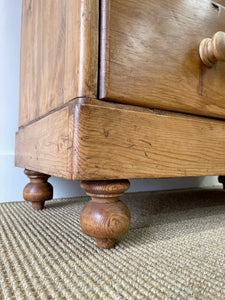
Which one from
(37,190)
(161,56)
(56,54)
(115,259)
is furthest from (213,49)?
(37,190)

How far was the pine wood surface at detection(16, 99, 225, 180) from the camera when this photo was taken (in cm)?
38

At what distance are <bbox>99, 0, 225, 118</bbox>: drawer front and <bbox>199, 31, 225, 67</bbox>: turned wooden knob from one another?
0.04 feet

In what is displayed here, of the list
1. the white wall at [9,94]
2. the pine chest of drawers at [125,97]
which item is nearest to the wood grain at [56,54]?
the pine chest of drawers at [125,97]

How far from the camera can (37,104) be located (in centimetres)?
63

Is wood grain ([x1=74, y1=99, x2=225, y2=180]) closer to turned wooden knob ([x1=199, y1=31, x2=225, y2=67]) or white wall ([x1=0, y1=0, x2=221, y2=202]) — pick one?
turned wooden knob ([x1=199, y1=31, x2=225, y2=67])

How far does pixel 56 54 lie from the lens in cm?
51

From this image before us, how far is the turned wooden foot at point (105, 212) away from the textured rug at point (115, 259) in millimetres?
40

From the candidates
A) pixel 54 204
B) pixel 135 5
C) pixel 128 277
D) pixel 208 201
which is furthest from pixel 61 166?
pixel 208 201

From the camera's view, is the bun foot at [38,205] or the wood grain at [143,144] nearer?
the wood grain at [143,144]

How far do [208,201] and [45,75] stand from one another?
2.41 feet

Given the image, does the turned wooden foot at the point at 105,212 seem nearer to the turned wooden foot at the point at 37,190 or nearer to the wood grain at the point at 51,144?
the wood grain at the point at 51,144

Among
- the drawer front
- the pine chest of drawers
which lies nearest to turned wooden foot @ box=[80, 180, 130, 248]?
the pine chest of drawers

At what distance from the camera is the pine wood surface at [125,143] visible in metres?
0.38

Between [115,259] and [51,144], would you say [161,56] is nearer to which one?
[51,144]
